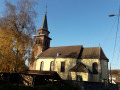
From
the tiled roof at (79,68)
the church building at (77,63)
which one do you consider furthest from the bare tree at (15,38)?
the tiled roof at (79,68)

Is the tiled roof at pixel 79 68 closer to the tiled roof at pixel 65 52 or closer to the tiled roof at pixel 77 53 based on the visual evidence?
the tiled roof at pixel 77 53

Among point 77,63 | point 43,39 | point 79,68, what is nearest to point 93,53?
point 77,63

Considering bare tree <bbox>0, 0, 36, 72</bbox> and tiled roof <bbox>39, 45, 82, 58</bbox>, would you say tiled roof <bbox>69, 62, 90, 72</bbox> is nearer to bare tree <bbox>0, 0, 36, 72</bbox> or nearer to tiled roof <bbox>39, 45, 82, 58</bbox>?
tiled roof <bbox>39, 45, 82, 58</bbox>

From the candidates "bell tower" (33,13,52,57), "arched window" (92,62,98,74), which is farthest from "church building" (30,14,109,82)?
"bell tower" (33,13,52,57)

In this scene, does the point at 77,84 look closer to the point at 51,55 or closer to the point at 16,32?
the point at 16,32

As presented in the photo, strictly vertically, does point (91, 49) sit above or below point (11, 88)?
above

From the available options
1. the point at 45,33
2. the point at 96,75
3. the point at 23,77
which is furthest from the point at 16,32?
the point at 45,33

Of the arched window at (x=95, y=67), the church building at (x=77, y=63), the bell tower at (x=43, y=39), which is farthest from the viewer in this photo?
the bell tower at (x=43, y=39)

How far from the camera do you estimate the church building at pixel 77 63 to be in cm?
2580

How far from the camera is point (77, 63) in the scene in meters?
28.0

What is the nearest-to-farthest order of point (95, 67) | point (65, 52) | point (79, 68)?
point (79, 68) → point (95, 67) → point (65, 52)

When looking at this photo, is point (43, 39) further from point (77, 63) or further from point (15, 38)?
point (15, 38)

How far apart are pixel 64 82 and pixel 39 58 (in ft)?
51.0

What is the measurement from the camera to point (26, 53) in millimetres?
16344
